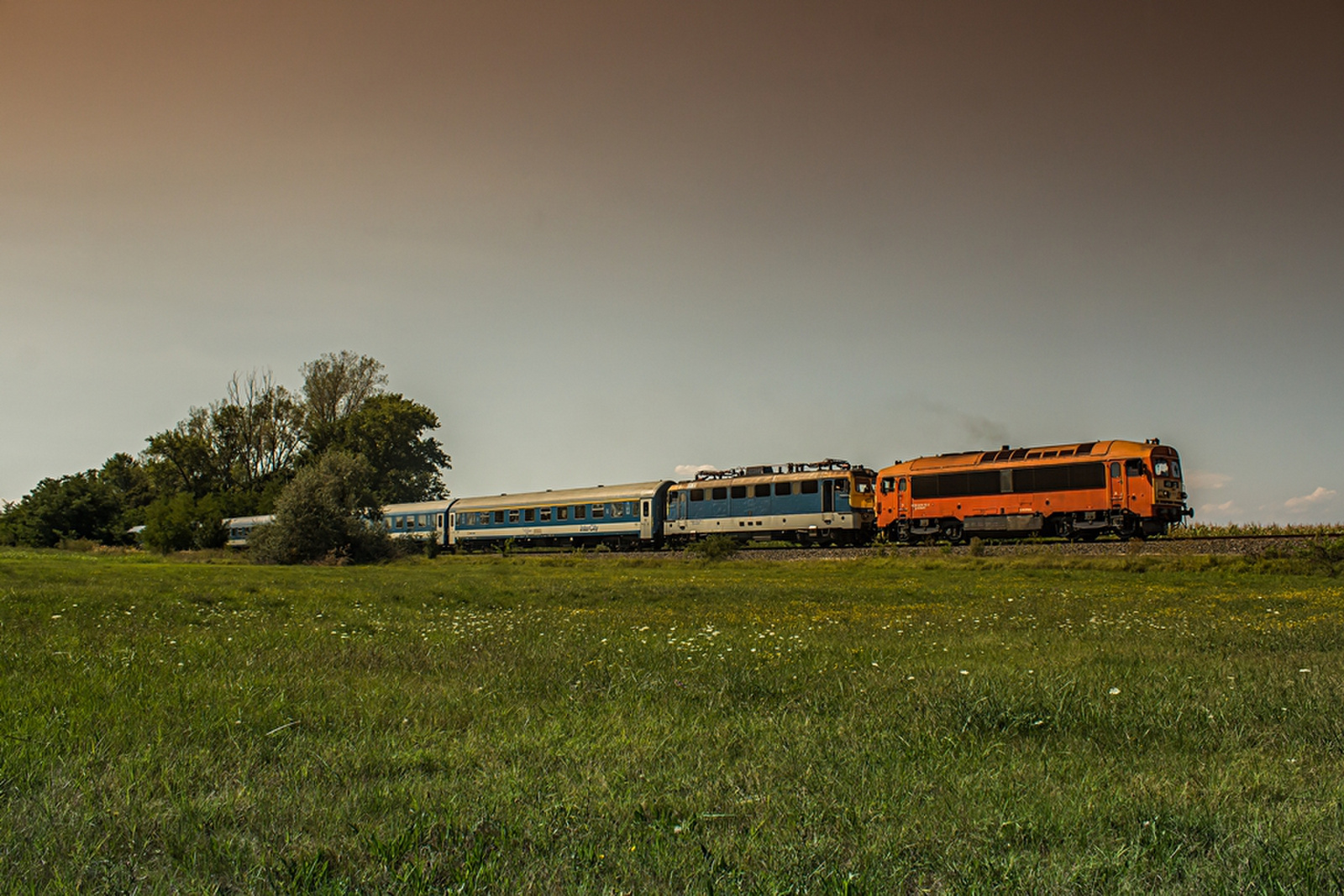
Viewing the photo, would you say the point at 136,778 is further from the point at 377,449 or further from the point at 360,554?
the point at 377,449

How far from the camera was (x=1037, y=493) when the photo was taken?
36094mm

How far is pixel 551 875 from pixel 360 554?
135 feet

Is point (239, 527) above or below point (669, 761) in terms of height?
above

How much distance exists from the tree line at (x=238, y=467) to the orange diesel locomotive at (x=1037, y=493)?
33.7m

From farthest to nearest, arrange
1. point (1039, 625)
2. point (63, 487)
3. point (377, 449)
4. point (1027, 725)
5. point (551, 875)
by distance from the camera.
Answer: point (377, 449)
point (63, 487)
point (1039, 625)
point (1027, 725)
point (551, 875)

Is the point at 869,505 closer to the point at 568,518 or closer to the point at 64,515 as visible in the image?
the point at 568,518

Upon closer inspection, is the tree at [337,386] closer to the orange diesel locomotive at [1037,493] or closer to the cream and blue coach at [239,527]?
the cream and blue coach at [239,527]

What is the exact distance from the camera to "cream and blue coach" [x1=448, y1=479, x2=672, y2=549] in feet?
158

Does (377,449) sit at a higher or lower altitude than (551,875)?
higher

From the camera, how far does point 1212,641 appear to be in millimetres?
9617

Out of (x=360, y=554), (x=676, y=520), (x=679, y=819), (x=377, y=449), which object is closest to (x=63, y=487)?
(x=377, y=449)

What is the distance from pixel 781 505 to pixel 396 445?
49.8 metres

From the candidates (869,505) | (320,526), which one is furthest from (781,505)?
(320,526)

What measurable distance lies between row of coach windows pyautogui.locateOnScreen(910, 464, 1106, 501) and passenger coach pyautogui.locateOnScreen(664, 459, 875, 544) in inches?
119
